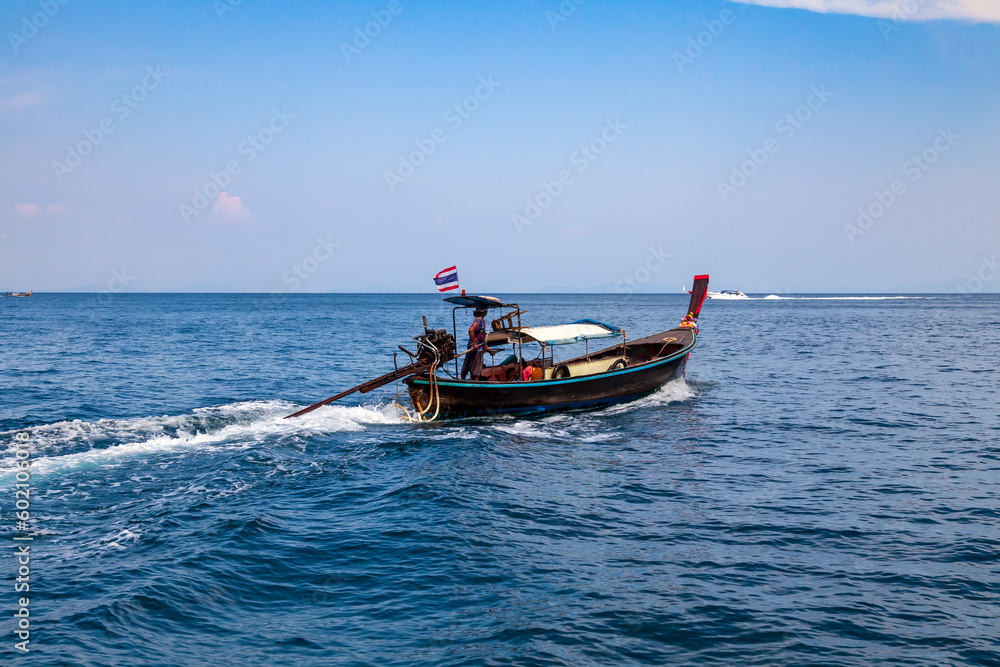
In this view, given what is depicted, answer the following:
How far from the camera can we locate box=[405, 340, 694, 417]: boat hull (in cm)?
2098

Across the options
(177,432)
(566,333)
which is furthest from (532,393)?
(177,432)

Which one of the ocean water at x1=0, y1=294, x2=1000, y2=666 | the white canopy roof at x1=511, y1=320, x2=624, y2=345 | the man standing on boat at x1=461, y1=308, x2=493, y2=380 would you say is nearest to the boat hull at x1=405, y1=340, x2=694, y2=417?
the ocean water at x1=0, y1=294, x2=1000, y2=666

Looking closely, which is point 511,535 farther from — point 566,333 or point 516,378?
point 566,333

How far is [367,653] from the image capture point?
7.86 metres

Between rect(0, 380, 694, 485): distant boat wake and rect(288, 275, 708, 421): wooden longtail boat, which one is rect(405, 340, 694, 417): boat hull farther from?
rect(0, 380, 694, 485): distant boat wake

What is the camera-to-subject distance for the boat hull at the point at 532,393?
21.0 metres

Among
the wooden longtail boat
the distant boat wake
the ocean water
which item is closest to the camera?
the ocean water

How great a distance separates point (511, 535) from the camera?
11773 millimetres

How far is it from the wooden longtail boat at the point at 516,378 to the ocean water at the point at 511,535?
0.70m

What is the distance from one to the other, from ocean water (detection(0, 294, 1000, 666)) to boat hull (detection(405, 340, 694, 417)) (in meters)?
0.61

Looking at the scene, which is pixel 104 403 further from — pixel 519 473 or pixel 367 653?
pixel 367 653

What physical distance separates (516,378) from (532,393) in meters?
1.00

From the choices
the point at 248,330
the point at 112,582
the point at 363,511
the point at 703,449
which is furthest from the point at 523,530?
the point at 248,330

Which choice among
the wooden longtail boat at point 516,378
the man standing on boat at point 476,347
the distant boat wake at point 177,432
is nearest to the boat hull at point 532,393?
the wooden longtail boat at point 516,378
